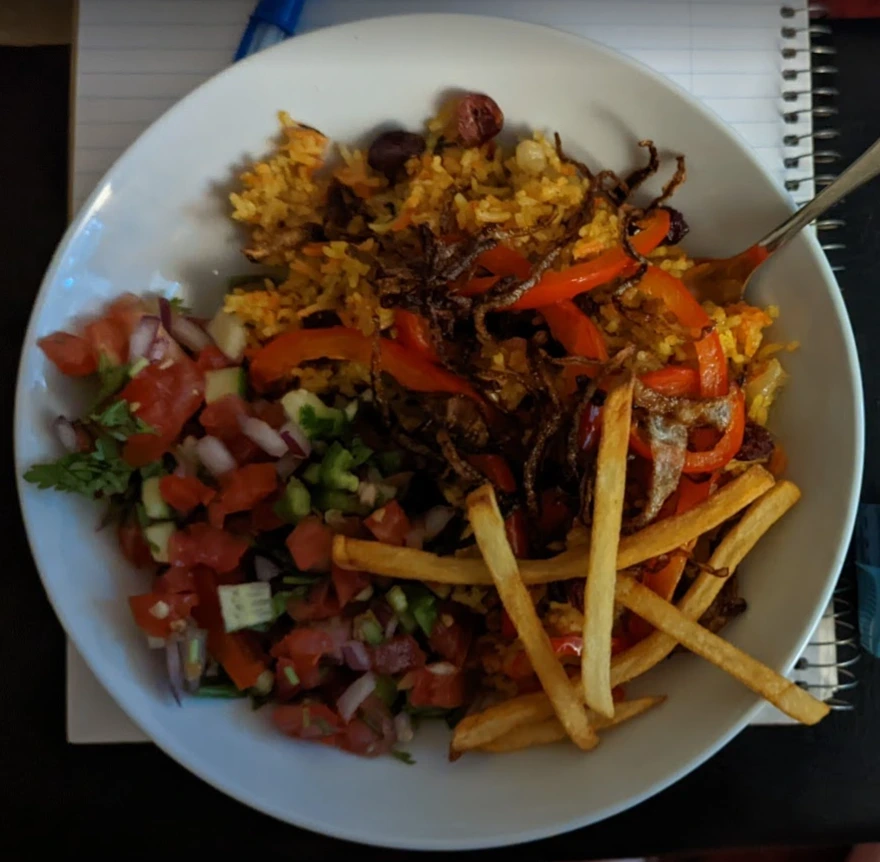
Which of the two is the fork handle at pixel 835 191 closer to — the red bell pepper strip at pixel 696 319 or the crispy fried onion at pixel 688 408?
the red bell pepper strip at pixel 696 319

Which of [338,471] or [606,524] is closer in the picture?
[606,524]

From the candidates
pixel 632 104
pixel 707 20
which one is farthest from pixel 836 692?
pixel 707 20

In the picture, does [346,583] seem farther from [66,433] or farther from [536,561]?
[66,433]

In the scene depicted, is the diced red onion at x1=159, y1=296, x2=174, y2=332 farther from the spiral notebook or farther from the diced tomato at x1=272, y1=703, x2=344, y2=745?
the diced tomato at x1=272, y1=703, x2=344, y2=745

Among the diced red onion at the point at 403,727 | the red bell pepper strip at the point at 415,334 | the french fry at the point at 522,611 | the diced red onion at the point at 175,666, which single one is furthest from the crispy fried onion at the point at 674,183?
the diced red onion at the point at 175,666

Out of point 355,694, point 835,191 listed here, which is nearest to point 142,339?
point 355,694

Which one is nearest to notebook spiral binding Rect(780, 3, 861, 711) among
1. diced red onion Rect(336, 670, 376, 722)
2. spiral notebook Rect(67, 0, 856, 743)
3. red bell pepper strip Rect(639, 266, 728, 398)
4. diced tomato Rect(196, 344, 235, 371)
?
spiral notebook Rect(67, 0, 856, 743)
